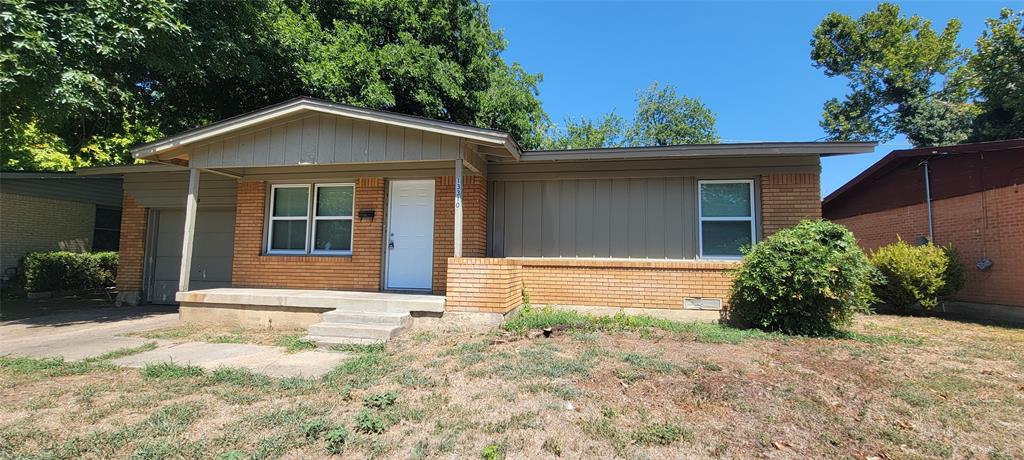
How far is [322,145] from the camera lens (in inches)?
293

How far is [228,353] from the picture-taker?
5590 mm

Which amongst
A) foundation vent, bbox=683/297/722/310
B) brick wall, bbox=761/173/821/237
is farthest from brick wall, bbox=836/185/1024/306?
foundation vent, bbox=683/297/722/310

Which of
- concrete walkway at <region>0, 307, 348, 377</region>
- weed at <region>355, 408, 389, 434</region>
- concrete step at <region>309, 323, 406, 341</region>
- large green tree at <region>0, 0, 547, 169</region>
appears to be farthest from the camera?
large green tree at <region>0, 0, 547, 169</region>

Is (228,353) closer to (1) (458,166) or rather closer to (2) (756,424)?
(1) (458,166)

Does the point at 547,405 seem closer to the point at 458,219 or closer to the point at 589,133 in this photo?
the point at 458,219

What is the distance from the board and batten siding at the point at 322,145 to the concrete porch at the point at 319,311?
2.20 meters

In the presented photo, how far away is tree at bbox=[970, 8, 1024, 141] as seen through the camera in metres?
16.1

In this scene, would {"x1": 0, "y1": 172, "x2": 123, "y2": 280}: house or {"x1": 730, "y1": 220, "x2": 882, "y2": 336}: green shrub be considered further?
{"x1": 0, "y1": 172, "x2": 123, "y2": 280}: house

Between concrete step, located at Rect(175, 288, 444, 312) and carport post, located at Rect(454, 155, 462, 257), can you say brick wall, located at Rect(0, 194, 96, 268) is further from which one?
carport post, located at Rect(454, 155, 462, 257)

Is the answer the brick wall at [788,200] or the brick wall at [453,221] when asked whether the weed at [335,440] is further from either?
the brick wall at [788,200]

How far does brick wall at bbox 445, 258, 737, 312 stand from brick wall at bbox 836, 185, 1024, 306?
6807 millimetres

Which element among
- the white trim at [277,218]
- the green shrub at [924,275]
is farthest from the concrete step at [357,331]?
the green shrub at [924,275]

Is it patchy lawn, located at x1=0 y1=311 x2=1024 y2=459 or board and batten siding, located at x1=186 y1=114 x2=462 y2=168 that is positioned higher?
board and batten siding, located at x1=186 y1=114 x2=462 y2=168

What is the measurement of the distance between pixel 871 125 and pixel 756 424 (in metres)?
26.1
